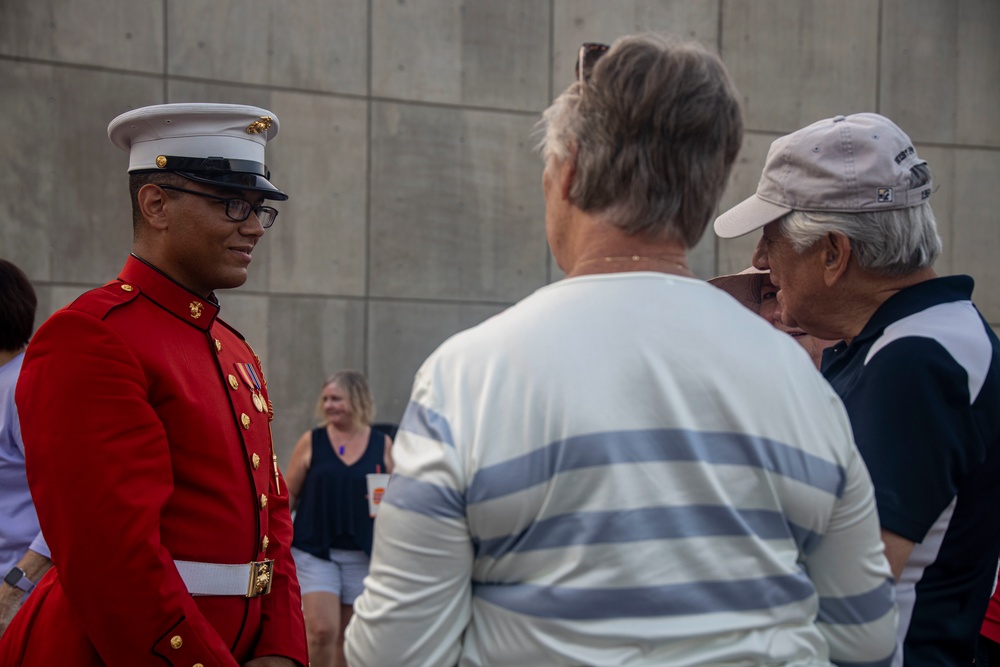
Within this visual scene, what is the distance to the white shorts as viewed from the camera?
18.7 ft

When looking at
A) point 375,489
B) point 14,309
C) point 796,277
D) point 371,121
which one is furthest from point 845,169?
point 371,121

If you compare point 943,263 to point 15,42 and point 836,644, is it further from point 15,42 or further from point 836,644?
point 836,644

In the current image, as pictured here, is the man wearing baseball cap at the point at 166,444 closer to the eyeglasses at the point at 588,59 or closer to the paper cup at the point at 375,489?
the eyeglasses at the point at 588,59

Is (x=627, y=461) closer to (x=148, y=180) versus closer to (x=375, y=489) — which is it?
(x=148, y=180)

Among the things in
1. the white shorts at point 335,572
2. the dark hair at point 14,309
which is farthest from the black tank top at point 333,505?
the dark hair at point 14,309

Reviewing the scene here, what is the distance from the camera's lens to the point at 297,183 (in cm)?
682

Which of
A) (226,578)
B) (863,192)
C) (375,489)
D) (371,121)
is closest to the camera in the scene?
(863,192)

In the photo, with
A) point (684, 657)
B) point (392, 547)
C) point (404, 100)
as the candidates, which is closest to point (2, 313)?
point (392, 547)

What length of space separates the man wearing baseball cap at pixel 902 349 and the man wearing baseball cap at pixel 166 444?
1134 millimetres

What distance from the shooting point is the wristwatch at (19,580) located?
2682 mm

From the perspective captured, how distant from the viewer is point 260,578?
2.17m

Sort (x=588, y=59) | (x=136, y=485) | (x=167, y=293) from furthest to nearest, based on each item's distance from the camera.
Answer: (x=167, y=293) → (x=136, y=485) → (x=588, y=59)

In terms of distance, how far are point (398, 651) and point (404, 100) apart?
6157mm

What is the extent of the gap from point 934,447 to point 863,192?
0.46m
